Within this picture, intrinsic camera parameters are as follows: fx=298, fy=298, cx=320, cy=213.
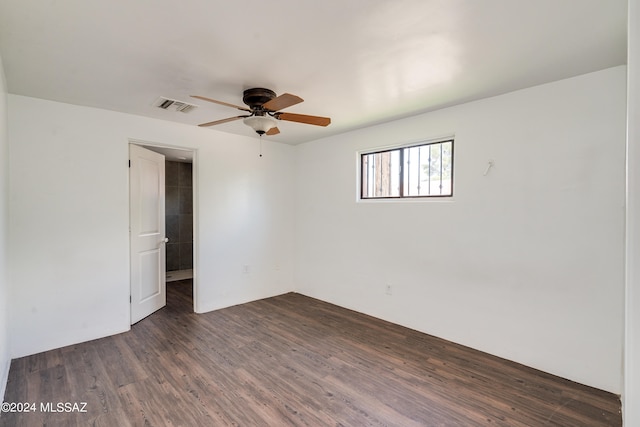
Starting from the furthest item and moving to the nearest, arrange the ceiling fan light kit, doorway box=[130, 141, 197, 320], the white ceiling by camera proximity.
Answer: doorway box=[130, 141, 197, 320]
the ceiling fan light kit
the white ceiling

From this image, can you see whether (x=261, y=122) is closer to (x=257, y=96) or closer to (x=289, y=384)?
(x=257, y=96)

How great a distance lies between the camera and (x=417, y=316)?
11.2 feet

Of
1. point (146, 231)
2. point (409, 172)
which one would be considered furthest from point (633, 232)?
point (146, 231)

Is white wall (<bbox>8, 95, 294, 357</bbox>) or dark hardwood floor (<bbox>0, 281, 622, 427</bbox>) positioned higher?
white wall (<bbox>8, 95, 294, 357</bbox>)

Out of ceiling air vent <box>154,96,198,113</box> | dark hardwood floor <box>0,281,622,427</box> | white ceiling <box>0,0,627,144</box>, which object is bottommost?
dark hardwood floor <box>0,281,622,427</box>

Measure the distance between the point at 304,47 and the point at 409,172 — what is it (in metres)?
2.13

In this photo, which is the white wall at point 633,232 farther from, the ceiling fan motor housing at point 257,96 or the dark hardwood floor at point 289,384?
the ceiling fan motor housing at point 257,96

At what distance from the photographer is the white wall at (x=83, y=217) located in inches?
110

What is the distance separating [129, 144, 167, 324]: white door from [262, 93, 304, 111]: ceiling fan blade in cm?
208

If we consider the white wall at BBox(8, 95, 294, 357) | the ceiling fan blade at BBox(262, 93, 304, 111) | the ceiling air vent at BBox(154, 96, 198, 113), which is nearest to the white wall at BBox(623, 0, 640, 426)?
the ceiling fan blade at BBox(262, 93, 304, 111)

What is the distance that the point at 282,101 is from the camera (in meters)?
2.23

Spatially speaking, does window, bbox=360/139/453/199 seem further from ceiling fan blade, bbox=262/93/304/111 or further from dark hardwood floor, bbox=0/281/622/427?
ceiling fan blade, bbox=262/93/304/111

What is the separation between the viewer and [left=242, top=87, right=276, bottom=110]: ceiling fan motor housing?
8.46ft

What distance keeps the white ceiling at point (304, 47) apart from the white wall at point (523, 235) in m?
0.32
